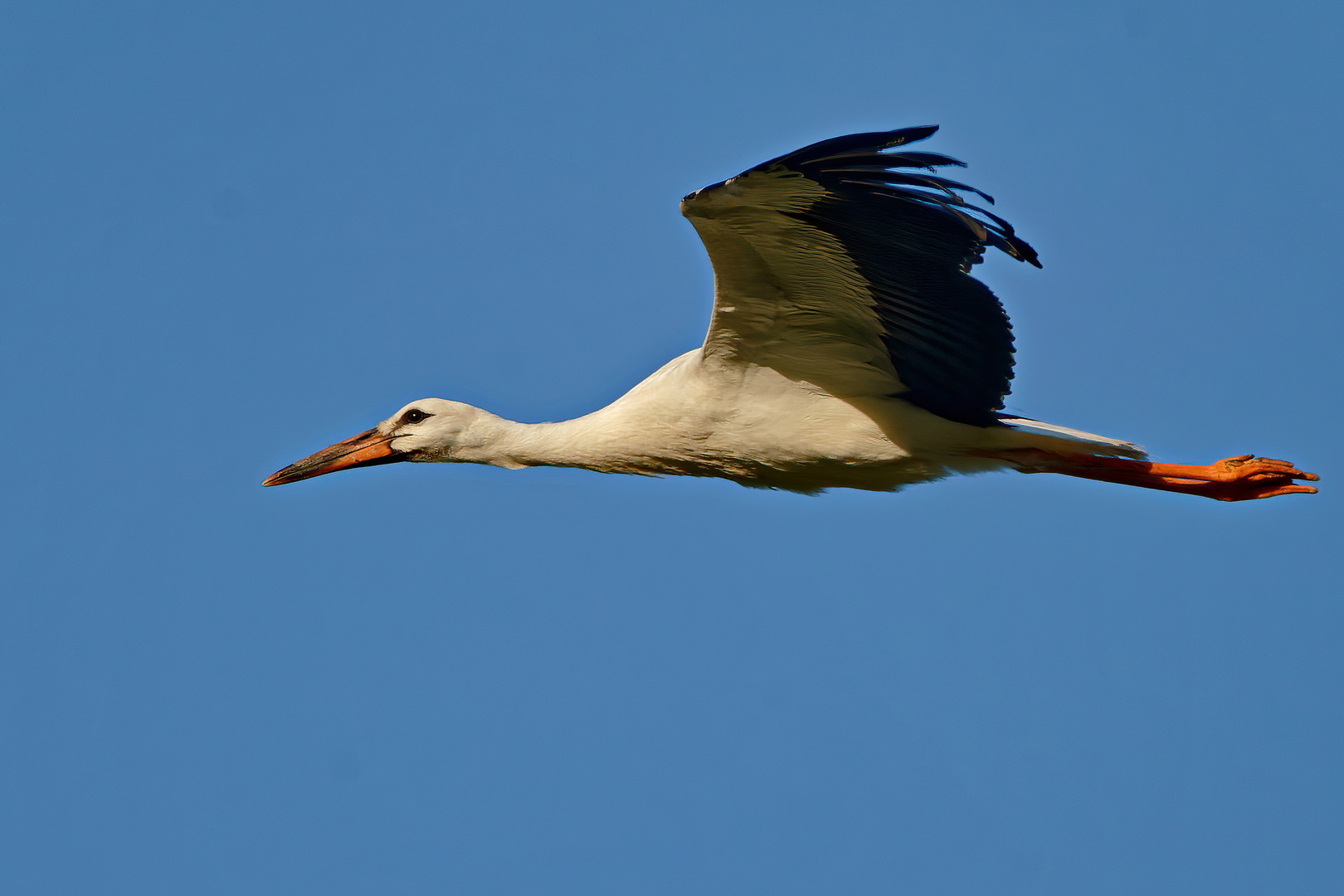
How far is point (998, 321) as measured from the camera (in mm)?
7199

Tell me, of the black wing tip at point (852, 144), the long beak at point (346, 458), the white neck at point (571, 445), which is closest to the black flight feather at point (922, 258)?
the black wing tip at point (852, 144)

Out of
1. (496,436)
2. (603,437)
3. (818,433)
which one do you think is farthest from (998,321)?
(496,436)

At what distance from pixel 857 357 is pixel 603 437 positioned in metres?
1.54

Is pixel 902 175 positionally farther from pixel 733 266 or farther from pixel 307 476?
pixel 307 476

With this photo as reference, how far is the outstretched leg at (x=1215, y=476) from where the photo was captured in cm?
818

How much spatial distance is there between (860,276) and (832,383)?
929 mm

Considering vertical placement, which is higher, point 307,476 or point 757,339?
point 757,339

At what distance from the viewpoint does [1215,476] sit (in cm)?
829

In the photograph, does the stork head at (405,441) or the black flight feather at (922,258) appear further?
the stork head at (405,441)

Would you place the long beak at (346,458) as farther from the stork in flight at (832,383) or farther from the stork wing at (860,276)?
the stork wing at (860,276)

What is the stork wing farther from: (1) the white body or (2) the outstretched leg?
(2) the outstretched leg

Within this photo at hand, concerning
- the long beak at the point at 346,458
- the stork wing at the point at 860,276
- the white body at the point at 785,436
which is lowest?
the long beak at the point at 346,458

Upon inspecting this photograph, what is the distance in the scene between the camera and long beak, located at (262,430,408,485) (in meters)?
9.14

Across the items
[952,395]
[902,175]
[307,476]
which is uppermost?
[902,175]
